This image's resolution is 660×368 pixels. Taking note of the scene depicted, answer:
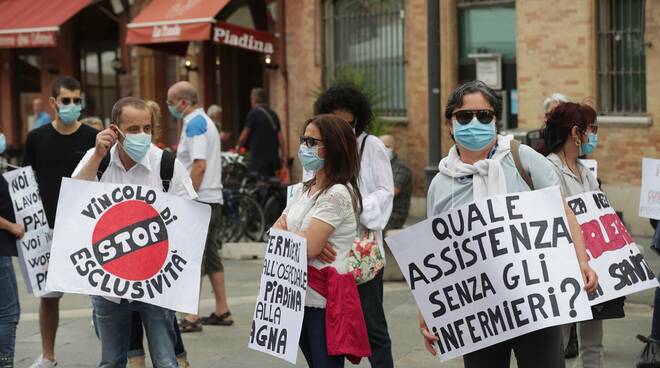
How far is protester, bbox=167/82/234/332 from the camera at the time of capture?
32.1 ft

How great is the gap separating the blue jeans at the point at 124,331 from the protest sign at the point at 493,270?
159 cm

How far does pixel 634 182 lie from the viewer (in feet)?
51.7

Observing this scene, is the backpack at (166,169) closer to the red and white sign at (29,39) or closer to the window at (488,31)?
the window at (488,31)

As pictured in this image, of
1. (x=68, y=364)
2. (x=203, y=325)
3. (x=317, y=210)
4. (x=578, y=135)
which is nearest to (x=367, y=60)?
(x=203, y=325)

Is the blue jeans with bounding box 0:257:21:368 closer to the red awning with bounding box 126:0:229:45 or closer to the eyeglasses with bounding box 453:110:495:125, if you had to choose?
the eyeglasses with bounding box 453:110:495:125

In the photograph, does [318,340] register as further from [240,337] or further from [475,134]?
[240,337]

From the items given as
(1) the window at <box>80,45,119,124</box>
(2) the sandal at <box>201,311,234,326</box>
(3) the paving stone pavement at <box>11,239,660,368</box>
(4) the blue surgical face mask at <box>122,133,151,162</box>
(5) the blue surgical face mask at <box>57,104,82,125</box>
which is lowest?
(3) the paving stone pavement at <box>11,239,660,368</box>

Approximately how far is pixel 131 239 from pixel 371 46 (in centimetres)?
1333

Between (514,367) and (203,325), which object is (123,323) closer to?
(514,367)

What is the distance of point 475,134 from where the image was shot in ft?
17.6

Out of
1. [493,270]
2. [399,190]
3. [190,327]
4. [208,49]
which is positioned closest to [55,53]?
[208,49]

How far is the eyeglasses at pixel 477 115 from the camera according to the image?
17.7ft

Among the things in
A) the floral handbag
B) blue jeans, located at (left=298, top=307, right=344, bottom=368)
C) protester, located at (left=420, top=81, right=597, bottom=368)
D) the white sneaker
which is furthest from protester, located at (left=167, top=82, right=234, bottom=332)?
protester, located at (left=420, top=81, right=597, bottom=368)

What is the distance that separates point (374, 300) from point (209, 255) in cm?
380
